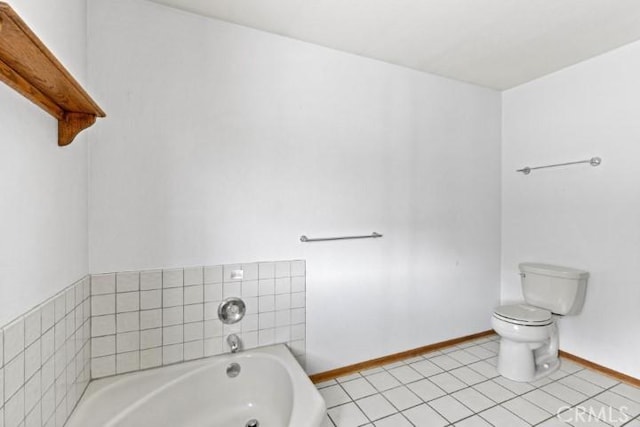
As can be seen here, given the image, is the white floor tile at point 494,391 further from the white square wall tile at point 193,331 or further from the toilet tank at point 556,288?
the white square wall tile at point 193,331

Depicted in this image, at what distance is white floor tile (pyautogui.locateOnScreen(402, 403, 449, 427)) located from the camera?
170 cm

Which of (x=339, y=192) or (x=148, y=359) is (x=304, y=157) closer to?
(x=339, y=192)

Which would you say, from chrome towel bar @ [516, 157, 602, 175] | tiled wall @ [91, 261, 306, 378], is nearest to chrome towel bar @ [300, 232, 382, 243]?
tiled wall @ [91, 261, 306, 378]

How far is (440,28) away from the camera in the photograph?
6.28ft

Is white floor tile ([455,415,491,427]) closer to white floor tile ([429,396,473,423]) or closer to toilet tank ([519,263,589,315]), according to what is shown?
white floor tile ([429,396,473,423])

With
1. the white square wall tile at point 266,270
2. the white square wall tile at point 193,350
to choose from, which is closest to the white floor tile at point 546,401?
the white square wall tile at point 266,270

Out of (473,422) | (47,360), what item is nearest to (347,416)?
(473,422)

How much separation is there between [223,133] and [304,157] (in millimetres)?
525

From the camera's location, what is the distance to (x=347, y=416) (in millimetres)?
1768

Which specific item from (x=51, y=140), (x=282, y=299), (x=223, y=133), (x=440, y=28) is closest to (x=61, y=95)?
(x=51, y=140)

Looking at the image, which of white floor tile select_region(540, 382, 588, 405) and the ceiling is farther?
white floor tile select_region(540, 382, 588, 405)

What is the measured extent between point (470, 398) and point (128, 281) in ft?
6.91

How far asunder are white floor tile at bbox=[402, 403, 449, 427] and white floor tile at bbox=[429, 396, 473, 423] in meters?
0.04

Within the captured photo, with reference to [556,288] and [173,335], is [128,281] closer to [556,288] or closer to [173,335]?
[173,335]
